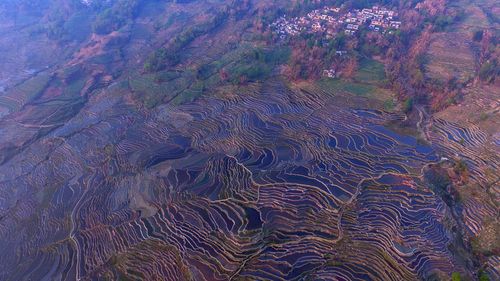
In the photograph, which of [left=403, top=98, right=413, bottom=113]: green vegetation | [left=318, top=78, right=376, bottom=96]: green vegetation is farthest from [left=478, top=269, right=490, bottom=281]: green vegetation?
[left=318, top=78, right=376, bottom=96]: green vegetation

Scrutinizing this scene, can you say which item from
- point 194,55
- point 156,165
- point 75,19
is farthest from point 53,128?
point 75,19

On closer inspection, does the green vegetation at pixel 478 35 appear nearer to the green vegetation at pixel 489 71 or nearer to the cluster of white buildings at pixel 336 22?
the cluster of white buildings at pixel 336 22

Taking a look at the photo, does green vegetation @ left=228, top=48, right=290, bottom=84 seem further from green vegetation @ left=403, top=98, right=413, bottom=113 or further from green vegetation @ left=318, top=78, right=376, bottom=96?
green vegetation @ left=403, top=98, right=413, bottom=113

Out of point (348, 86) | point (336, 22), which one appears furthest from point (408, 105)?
point (336, 22)

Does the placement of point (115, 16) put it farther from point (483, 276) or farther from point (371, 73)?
point (483, 276)

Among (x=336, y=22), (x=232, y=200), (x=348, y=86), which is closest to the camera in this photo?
(x=232, y=200)
